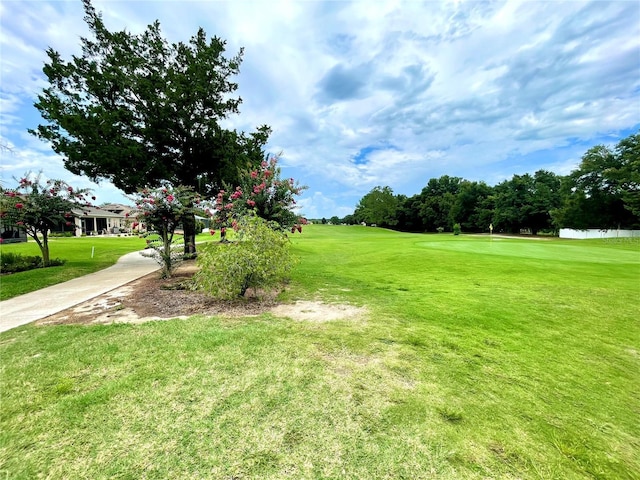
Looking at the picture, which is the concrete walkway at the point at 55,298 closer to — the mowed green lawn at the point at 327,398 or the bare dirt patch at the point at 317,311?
the mowed green lawn at the point at 327,398

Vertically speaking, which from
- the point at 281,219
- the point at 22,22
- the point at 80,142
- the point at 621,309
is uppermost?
the point at 22,22

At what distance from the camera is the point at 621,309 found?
5.29 meters

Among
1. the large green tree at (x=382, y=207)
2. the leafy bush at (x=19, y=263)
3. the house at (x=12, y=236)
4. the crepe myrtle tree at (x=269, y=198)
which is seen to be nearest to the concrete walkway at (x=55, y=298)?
the leafy bush at (x=19, y=263)

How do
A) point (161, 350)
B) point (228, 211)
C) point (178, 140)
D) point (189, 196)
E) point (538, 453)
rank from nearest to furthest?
point (538, 453) → point (161, 350) → point (189, 196) → point (228, 211) → point (178, 140)

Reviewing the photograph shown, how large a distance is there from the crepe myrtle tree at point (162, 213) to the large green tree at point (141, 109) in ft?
8.66

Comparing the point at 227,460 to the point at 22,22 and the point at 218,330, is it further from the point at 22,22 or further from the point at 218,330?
the point at 22,22

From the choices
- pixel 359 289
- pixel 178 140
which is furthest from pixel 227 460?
pixel 178 140

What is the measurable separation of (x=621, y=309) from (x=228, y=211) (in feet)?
36.4

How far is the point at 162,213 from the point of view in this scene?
287 inches

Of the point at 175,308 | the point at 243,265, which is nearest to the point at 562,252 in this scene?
the point at 243,265

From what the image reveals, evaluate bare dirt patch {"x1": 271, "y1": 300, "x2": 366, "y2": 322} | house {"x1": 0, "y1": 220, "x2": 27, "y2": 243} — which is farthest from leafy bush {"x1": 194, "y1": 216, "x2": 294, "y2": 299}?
house {"x1": 0, "y1": 220, "x2": 27, "y2": 243}

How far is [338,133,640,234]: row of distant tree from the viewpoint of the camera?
33.8 meters

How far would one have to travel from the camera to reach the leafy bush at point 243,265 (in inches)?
212

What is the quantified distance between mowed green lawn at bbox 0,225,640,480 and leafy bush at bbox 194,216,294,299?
3.17 feet
